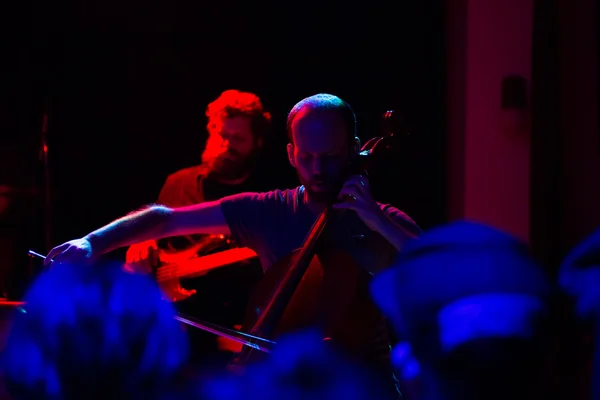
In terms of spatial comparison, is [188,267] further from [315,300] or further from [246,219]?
[315,300]

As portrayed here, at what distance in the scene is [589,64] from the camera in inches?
106

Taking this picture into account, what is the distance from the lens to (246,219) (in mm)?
1756

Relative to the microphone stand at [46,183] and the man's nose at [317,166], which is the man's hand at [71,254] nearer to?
the man's nose at [317,166]

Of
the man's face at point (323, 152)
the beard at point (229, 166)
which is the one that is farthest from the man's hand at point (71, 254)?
the beard at point (229, 166)

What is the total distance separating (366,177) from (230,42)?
2333 mm

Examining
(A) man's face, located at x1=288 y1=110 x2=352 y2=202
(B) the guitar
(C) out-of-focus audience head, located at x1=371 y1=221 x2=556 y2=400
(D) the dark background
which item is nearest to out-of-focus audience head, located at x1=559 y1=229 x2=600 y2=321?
(C) out-of-focus audience head, located at x1=371 y1=221 x2=556 y2=400

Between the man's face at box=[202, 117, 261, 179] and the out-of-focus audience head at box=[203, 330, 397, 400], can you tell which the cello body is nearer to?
the out-of-focus audience head at box=[203, 330, 397, 400]

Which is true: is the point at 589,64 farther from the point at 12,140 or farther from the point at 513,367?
the point at 12,140

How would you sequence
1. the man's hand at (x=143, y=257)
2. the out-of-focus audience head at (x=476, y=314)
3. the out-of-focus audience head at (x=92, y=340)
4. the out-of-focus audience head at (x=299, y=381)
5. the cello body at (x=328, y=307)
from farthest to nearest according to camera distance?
the man's hand at (x=143, y=257)
the cello body at (x=328, y=307)
the out-of-focus audience head at (x=92, y=340)
the out-of-focus audience head at (x=299, y=381)
the out-of-focus audience head at (x=476, y=314)

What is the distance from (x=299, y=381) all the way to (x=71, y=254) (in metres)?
0.67

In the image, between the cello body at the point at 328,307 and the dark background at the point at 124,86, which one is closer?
the cello body at the point at 328,307

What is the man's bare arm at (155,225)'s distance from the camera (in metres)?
1.61

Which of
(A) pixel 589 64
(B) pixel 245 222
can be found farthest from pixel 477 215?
(B) pixel 245 222

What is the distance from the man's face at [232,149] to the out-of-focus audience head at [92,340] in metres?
1.58
